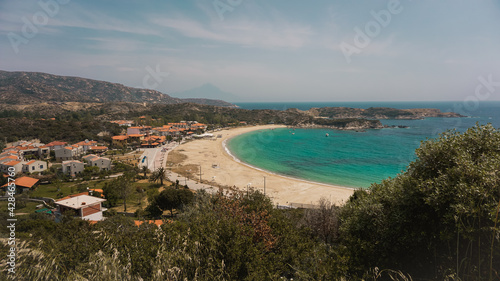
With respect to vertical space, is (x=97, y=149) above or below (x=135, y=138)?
below

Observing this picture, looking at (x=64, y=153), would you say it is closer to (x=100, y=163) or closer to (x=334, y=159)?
(x=100, y=163)

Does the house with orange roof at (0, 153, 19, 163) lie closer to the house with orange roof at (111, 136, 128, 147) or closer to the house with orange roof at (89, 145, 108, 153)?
the house with orange roof at (89, 145, 108, 153)

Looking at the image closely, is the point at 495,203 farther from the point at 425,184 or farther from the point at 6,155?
the point at 6,155

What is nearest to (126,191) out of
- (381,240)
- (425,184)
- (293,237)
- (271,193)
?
(271,193)

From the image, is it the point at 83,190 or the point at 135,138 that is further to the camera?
the point at 135,138

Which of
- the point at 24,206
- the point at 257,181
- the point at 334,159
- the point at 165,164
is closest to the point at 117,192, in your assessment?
the point at 24,206

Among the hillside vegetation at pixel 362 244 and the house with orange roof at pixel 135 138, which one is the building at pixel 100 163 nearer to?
the house with orange roof at pixel 135 138
